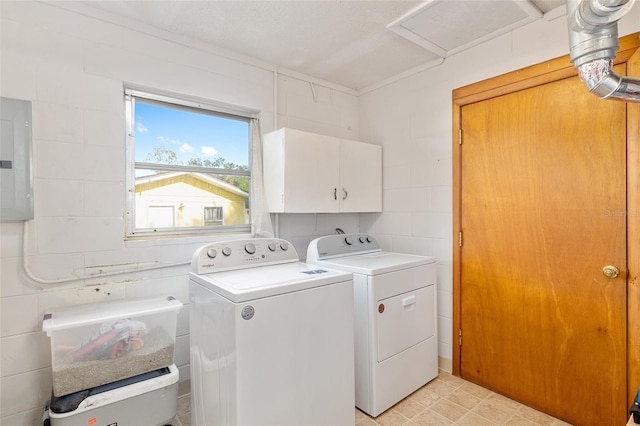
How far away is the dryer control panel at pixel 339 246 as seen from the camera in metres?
2.35

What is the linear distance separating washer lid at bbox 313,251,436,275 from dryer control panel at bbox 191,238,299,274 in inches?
12.0

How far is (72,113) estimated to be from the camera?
1834mm

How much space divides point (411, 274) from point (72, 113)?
2.28m

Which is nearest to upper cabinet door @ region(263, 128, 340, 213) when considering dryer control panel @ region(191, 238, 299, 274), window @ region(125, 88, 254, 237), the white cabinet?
the white cabinet

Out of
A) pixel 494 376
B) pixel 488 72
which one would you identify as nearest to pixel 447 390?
pixel 494 376

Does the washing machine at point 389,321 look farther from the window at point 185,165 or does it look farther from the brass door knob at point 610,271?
the brass door knob at point 610,271

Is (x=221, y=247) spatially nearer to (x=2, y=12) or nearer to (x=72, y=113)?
(x=72, y=113)

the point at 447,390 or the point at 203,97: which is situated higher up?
the point at 203,97

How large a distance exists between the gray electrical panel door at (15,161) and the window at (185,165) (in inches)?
19.0

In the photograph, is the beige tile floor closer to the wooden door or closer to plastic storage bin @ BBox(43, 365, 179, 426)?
the wooden door

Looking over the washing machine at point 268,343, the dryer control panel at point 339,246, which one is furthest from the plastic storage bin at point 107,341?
the dryer control panel at point 339,246

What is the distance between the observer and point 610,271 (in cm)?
174

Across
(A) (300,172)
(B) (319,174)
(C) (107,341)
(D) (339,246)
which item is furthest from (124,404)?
(B) (319,174)

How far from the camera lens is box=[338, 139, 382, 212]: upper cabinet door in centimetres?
274
